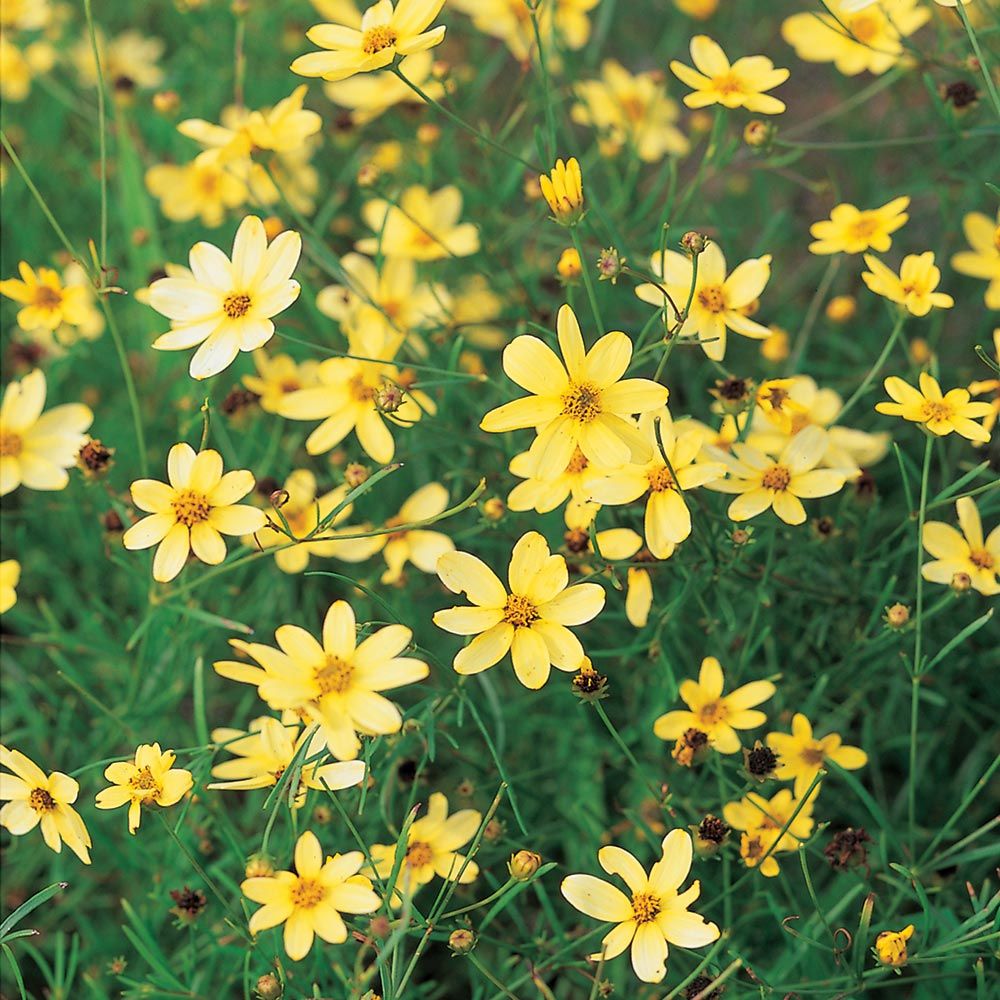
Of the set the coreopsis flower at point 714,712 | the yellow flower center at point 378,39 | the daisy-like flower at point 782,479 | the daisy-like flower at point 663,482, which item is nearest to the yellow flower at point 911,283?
the daisy-like flower at point 782,479

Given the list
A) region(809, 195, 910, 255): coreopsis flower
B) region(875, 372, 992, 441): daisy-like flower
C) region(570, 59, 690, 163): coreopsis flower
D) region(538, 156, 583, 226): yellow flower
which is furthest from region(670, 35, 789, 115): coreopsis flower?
region(570, 59, 690, 163): coreopsis flower

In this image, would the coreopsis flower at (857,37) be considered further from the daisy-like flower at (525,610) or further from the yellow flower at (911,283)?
the daisy-like flower at (525,610)

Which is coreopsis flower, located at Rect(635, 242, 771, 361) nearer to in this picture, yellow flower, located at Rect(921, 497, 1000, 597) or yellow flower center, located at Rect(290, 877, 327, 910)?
yellow flower, located at Rect(921, 497, 1000, 597)

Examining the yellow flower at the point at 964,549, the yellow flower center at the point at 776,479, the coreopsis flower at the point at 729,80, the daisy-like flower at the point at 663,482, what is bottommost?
the yellow flower at the point at 964,549

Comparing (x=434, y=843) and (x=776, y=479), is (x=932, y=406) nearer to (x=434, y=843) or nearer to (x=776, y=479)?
(x=776, y=479)

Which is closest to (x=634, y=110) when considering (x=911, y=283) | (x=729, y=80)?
(x=729, y=80)
